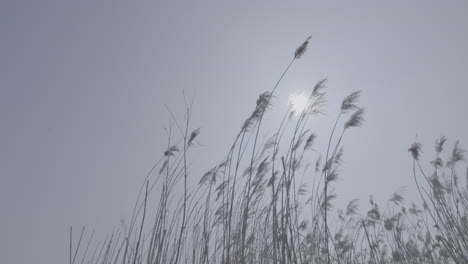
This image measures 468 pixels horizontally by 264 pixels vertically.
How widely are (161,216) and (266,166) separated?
154 centimetres

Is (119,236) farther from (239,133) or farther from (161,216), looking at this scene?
(239,133)

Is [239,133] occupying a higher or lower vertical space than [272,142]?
lower

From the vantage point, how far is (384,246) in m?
7.08

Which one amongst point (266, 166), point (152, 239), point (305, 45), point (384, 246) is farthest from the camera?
point (384, 246)

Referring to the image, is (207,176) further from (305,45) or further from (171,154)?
(305,45)

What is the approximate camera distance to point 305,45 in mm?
3102

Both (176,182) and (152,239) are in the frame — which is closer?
(152,239)

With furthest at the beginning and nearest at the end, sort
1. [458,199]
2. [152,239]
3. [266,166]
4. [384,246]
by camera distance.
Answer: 1. [384,246]
2. [458,199]
3. [266,166]
4. [152,239]

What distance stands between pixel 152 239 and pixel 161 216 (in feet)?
0.77

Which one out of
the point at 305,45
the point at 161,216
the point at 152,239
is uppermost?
the point at 305,45

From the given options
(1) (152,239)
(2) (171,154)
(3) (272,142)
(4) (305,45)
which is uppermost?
(4) (305,45)

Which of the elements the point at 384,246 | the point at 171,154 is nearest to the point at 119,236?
the point at 171,154

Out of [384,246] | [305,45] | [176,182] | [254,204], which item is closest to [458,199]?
[384,246]

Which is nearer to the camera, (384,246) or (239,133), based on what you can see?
(239,133)
